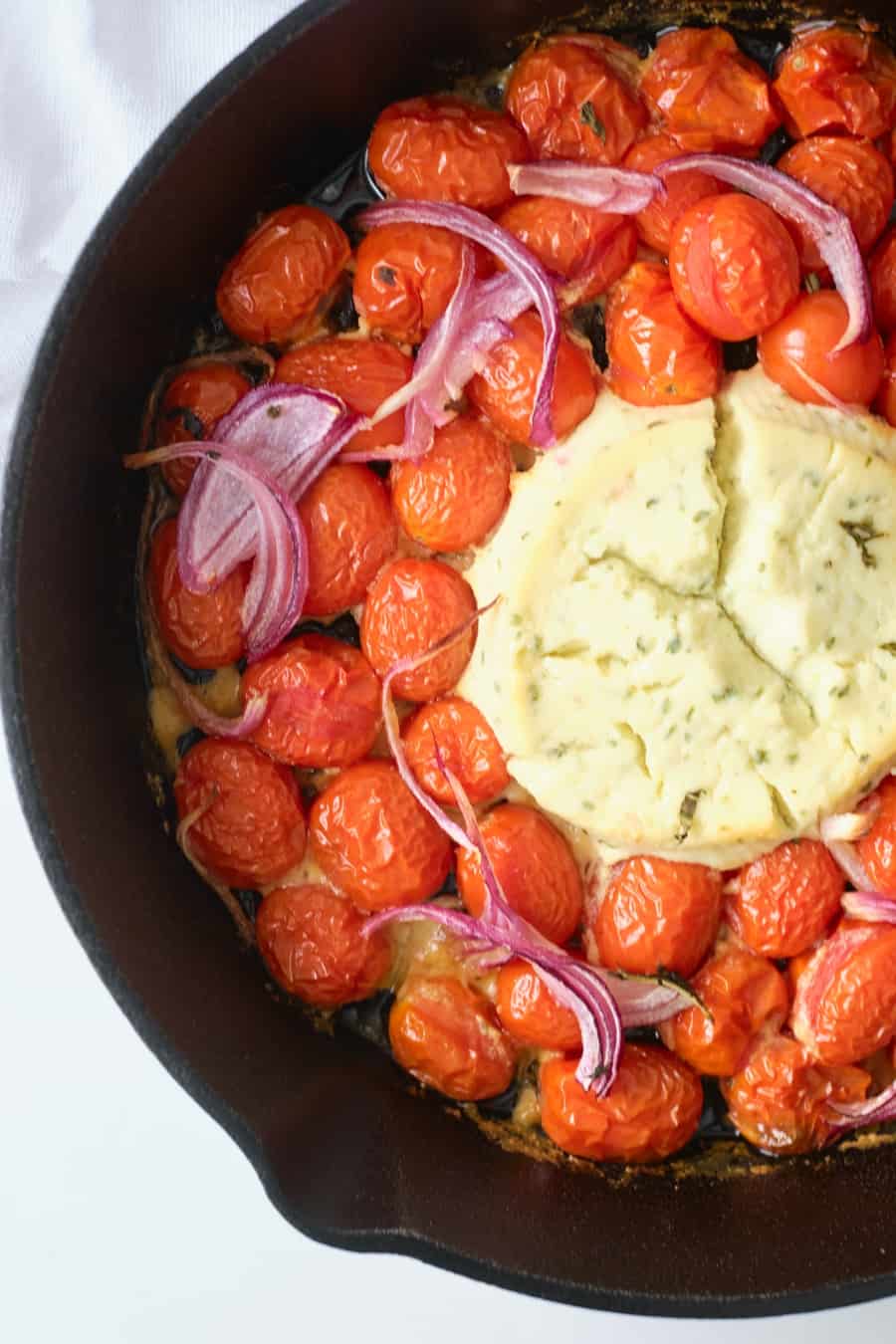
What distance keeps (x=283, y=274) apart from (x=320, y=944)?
1146mm

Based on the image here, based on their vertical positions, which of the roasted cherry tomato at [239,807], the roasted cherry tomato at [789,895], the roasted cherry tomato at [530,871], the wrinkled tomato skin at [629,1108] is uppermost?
the roasted cherry tomato at [239,807]

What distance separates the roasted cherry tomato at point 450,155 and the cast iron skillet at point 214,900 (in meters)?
0.10

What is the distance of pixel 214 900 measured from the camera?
8.70ft

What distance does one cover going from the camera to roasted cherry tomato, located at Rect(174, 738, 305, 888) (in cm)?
252

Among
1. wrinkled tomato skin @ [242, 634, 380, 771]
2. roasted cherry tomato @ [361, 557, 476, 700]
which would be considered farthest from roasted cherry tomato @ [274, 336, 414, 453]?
wrinkled tomato skin @ [242, 634, 380, 771]

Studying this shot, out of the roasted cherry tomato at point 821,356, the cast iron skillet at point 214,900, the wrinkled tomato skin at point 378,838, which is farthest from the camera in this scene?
the wrinkled tomato skin at point 378,838

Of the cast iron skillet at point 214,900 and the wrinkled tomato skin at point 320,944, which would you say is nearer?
the cast iron skillet at point 214,900

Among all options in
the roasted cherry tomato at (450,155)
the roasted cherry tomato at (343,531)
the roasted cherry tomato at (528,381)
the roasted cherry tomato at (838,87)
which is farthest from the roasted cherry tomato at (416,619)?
the roasted cherry tomato at (838,87)

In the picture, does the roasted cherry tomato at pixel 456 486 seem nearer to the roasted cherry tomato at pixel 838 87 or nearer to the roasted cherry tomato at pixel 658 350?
the roasted cherry tomato at pixel 658 350

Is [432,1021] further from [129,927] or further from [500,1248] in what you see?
[129,927]

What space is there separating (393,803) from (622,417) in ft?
2.45

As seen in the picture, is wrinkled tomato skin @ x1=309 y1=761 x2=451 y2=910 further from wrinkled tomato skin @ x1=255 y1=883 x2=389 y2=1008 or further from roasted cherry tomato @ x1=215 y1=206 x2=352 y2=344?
roasted cherry tomato @ x1=215 y1=206 x2=352 y2=344

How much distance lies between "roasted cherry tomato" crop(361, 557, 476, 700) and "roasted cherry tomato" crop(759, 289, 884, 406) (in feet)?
2.12

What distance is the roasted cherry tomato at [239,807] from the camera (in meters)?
2.52
